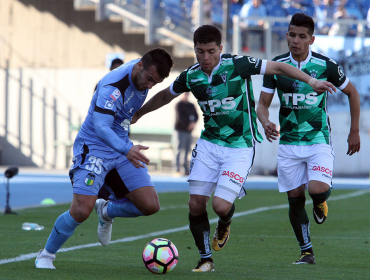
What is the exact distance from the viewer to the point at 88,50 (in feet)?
76.8

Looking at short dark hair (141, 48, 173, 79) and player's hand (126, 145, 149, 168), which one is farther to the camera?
short dark hair (141, 48, 173, 79)

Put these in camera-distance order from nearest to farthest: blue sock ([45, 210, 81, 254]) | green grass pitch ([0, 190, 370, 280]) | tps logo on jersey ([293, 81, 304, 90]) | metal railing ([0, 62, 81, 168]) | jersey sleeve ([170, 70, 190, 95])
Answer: green grass pitch ([0, 190, 370, 280])
blue sock ([45, 210, 81, 254])
jersey sleeve ([170, 70, 190, 95])
tps logo on jersey ([293, 81, 304, 90])
metal railing ([0, 62, 81, 168])

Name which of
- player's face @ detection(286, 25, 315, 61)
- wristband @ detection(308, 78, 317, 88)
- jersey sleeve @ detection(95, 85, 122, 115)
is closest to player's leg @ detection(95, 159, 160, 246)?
jersey sleeve @ detection(95, 85, 122, 115)

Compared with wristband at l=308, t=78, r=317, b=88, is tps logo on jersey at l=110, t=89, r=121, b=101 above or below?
below

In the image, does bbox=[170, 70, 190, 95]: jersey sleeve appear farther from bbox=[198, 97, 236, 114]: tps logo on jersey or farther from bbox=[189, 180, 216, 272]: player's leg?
bbox=[189, 180, 216, 272]: player's leg

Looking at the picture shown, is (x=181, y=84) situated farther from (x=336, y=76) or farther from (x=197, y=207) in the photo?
(x=336, y=76)

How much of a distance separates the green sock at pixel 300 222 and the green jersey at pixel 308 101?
1.97 feet

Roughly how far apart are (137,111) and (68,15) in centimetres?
1826

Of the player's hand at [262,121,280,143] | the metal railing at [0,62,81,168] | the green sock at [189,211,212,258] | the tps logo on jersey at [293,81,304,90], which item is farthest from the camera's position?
the metal railing at [0,62,81,168]

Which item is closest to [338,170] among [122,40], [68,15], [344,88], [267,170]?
[267,170]

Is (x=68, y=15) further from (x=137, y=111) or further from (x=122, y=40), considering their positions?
(x=137, y=111)

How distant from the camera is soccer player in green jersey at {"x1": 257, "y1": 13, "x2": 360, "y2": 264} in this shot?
6199 mm

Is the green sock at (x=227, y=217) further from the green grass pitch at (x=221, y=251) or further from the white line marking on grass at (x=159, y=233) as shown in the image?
the white line marking on grass at (x=159, y=233)

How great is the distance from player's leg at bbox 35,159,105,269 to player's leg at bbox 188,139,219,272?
89 cm
